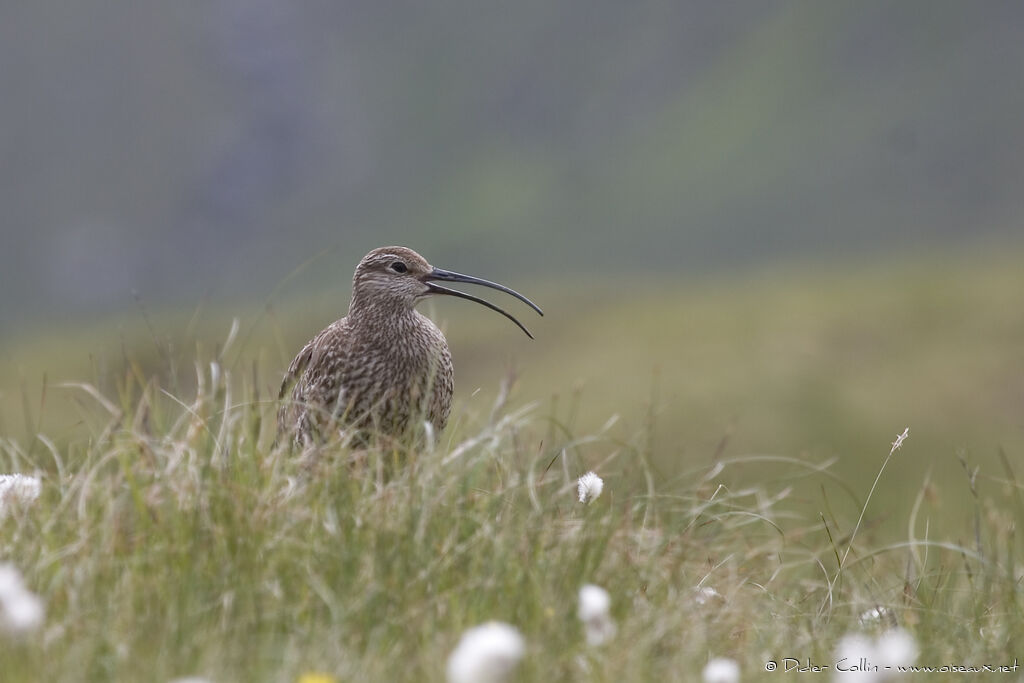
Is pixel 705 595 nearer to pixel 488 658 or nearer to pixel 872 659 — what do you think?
pixel 872 659

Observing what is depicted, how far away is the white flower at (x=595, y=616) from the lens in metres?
4.49

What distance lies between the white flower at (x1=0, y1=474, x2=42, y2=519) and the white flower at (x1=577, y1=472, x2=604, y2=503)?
244cm

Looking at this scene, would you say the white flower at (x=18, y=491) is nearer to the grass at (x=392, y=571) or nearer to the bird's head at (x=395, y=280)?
the grass at (x=392, y=571)

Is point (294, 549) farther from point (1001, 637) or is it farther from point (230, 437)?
point (1001, 637)

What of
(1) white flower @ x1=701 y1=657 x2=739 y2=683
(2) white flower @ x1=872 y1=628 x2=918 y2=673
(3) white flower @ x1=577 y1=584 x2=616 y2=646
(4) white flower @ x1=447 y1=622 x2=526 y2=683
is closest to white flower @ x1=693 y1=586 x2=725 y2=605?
(2) white flower @ x1=872 y1=628 x2=918 y2=673

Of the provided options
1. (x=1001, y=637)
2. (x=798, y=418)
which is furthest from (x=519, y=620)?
(x=798, y=418)

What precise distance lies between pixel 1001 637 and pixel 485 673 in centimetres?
279

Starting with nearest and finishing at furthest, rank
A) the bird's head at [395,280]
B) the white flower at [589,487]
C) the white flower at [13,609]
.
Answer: the white flower at [13,609] → the white flower at [589,487] → the bird's head at [395,280]

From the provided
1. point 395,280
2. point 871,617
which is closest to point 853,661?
point 871,617

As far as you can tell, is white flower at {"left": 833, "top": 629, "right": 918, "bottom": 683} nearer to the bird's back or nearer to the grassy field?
the grassy field

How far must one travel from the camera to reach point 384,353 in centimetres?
905

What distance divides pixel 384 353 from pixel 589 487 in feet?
10.4

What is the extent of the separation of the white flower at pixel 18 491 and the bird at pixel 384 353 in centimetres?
272

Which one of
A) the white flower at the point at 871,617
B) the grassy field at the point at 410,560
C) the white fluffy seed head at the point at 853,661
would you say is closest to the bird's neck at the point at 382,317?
the grassy field at the point at 410,560
